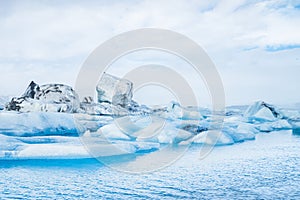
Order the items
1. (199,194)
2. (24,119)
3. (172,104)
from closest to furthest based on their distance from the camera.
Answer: (199,194), (24,119), (172,104)

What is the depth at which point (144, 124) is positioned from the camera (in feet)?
28.3

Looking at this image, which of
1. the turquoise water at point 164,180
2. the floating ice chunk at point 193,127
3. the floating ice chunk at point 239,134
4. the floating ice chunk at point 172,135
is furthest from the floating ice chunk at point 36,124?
the floating ice chunk at point 239,134

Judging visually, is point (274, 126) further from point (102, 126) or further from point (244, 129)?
point (102, 126)

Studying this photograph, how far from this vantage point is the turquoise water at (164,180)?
131 inches

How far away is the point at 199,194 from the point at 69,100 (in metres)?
7.07

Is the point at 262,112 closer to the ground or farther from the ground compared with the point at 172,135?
farther from the ground

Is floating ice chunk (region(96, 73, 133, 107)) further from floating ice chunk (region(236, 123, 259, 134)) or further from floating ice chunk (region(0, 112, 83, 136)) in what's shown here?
floating ice chunk (region(0, 112, 83, 136))

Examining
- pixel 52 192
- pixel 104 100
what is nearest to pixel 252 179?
pixel 52 192

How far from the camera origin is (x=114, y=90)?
1309 cm

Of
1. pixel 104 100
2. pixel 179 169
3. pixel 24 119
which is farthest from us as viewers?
pixel 104 100

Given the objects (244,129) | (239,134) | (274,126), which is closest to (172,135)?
(239,134)

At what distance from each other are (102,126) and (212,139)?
303 cm

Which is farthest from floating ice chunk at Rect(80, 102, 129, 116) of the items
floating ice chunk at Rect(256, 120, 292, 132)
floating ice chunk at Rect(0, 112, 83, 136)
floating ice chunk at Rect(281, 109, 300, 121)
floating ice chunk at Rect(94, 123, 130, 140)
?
floating ice chunk at Rect(281, 109, 300, 121)

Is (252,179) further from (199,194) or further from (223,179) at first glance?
(199,194)
